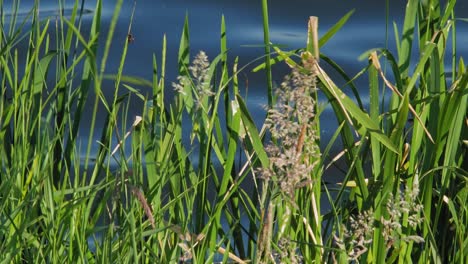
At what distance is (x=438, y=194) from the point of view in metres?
2.04

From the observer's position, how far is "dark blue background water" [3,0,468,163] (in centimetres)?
401

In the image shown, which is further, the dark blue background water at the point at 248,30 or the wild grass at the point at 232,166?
the dark blue background water at the point at 248,30

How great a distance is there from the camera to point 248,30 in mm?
4281

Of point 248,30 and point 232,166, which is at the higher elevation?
point 248,30

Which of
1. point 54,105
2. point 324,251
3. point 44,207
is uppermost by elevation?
point 54,105

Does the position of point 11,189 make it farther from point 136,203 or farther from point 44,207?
point 136,203

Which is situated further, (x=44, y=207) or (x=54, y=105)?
(x=54, y=105)

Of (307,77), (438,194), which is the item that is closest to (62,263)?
(307,77)

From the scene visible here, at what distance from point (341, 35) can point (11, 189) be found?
114 inches

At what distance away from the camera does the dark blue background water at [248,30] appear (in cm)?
401

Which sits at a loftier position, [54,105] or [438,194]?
[54,105]

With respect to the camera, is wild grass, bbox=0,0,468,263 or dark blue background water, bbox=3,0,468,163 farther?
dark blue background water, bbox=3,0,468,163

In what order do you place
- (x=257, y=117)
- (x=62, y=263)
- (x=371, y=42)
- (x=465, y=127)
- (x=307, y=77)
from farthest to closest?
(x=371, y=42), (x=257, y=117), (x=465, y=127), (x=62, y=263), (x=307, y=77)

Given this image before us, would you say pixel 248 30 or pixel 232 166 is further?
pixel 248 30
